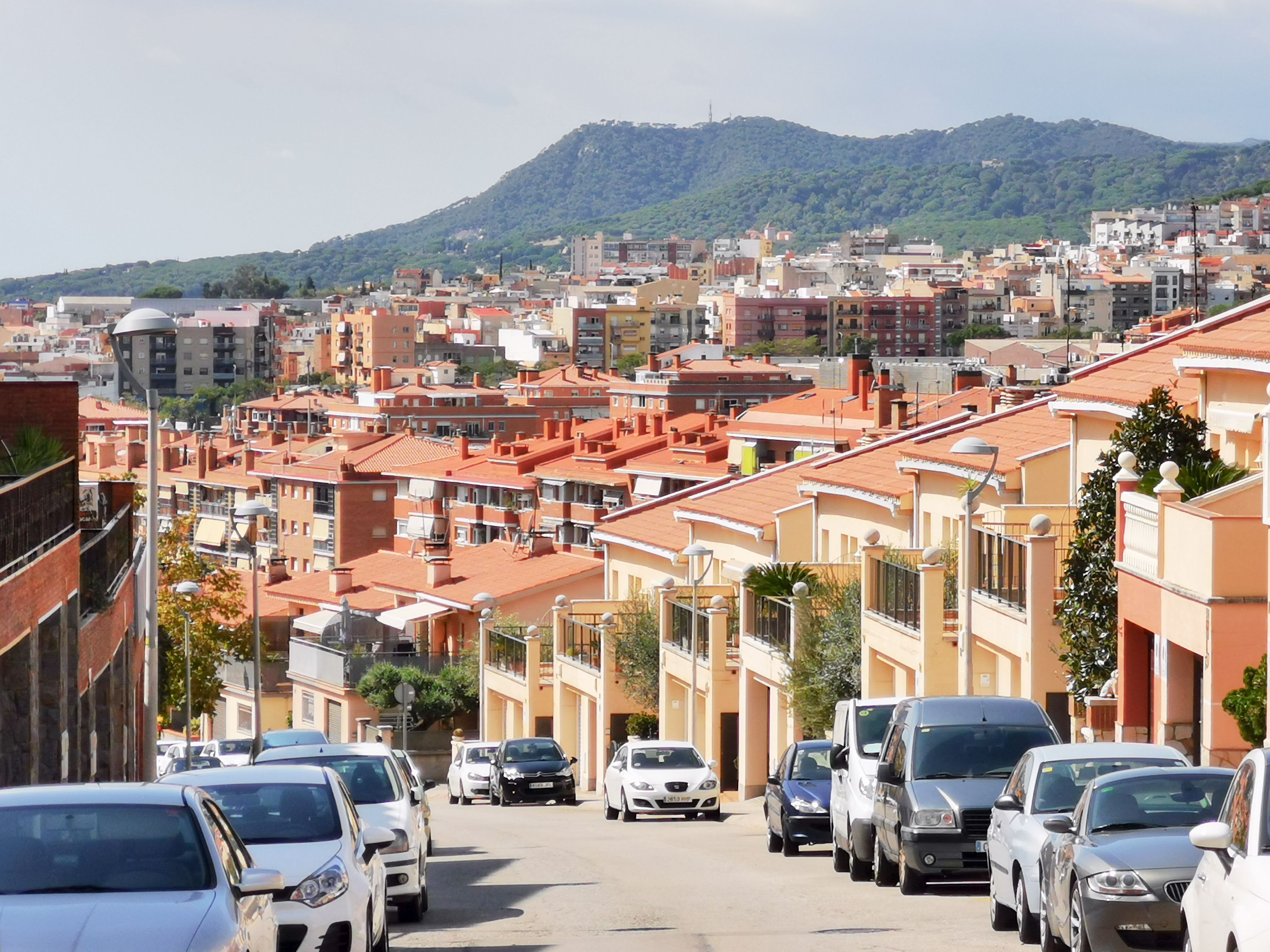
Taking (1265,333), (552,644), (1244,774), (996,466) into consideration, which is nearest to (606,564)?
(552,644)

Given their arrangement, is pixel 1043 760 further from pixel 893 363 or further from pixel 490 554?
pixel 893 363

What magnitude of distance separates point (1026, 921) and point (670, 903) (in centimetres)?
511

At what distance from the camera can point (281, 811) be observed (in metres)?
15.6

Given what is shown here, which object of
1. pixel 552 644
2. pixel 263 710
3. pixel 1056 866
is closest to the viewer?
pixel 1056 866

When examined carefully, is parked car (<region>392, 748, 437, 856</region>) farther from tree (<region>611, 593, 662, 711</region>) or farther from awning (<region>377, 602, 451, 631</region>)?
awning (<region>377, 602, 451, 631</region>)

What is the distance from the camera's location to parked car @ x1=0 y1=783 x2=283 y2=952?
32.3 feet

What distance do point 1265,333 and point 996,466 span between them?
31.1 feet

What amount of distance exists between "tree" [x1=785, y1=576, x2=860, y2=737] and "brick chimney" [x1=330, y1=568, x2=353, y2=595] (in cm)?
4825

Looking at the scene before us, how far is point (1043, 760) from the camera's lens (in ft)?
55.4

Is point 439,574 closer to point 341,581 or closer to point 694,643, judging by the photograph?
point 341,581

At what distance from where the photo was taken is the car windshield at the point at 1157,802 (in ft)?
47.8

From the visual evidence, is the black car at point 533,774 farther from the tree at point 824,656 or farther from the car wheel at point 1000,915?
the car wheel at point 1000,915

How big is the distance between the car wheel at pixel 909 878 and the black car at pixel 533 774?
80.4 ft

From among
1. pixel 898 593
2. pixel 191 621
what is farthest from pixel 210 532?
pixel 898 593
